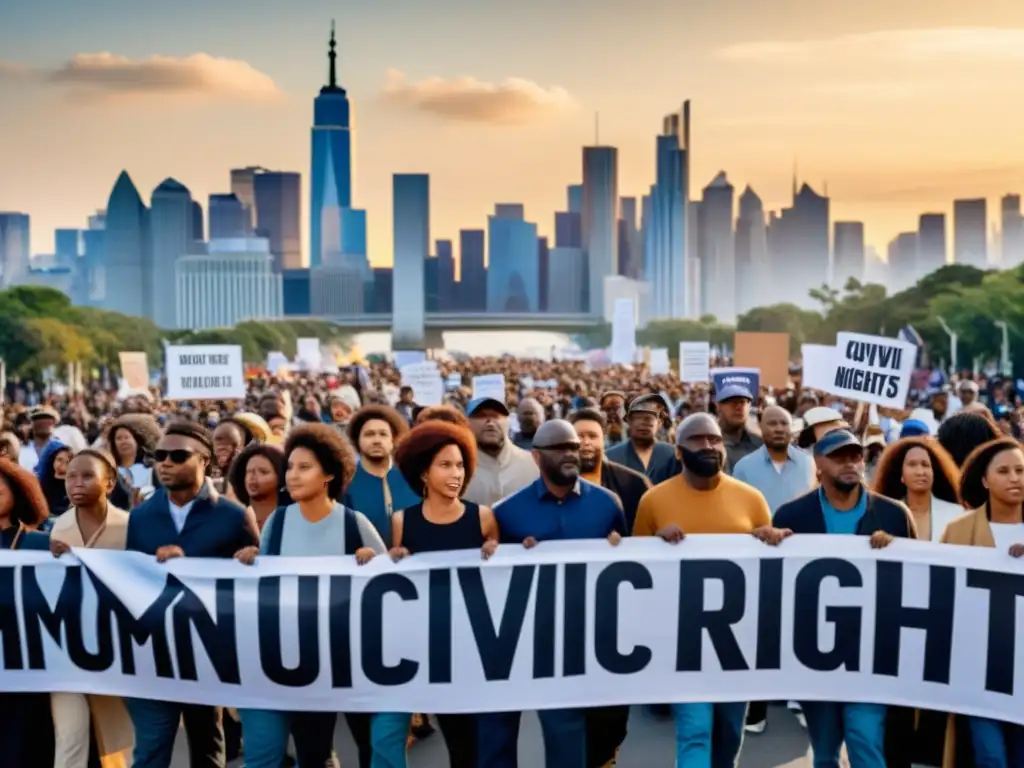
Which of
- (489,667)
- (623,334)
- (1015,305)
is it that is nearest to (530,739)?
(489,667)

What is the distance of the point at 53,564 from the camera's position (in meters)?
6.43

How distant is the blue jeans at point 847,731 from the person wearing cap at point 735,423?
11.8 feet

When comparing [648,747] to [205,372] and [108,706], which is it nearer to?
[108,706]

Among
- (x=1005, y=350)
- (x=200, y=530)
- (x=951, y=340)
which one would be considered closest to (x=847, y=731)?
(x=200, y=530)

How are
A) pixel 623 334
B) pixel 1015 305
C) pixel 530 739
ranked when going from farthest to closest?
pixel 1015 305
pixel 623 334
pixel 530 739

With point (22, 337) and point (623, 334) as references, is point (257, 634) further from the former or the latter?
point (22, 337)

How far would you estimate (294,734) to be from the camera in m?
6.26

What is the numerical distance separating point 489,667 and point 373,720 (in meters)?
0.54

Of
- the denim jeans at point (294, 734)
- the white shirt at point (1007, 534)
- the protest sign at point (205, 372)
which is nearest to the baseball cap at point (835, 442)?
the white shirt at point (1007, 534)

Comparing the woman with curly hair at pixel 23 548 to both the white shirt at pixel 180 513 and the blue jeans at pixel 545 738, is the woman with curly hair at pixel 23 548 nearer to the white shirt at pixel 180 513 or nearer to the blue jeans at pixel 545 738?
the white shirt at pixel 180 513

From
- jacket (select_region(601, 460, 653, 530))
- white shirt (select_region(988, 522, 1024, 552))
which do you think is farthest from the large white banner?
jacket (select_region(601, 460, 653, 530))

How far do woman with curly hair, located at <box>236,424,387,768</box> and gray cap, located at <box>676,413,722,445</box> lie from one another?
139 centimetres

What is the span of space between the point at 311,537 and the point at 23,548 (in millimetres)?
1236

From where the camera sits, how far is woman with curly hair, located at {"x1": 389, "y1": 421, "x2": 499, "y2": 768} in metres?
6.29
